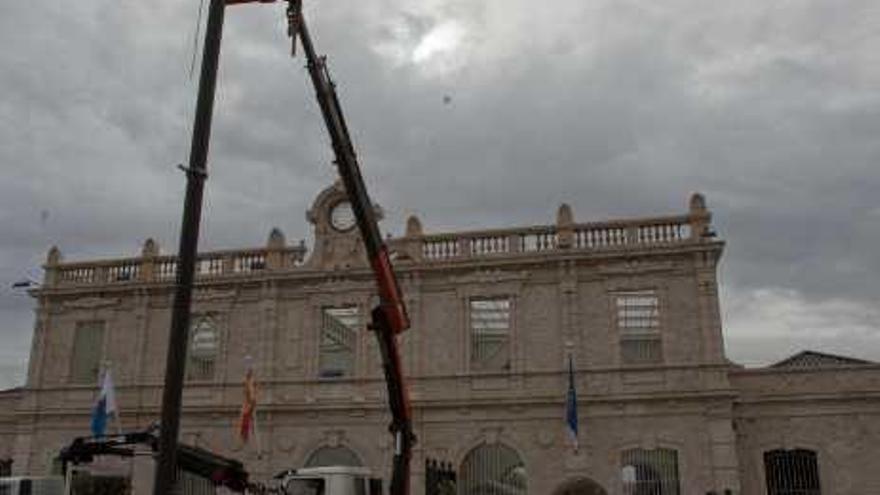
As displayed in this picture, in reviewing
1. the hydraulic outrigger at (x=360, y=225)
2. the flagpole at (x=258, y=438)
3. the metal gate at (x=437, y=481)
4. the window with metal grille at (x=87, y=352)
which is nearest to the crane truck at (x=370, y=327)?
the hydraulic outrigger at (x=360, y=225)

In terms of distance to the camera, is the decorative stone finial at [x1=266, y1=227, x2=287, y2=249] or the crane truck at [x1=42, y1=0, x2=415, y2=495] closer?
the crane truck at [x1=42, y1=0, x2=415, y2=495]

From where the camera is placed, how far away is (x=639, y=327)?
96.9 feet

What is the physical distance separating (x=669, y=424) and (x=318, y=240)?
13351mm

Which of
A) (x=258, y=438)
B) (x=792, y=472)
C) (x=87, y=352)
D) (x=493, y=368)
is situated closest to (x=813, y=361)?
(x=792, y=472)

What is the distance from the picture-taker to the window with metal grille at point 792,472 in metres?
28.3

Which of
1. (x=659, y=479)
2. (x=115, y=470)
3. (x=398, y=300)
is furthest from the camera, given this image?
(x=659, y=479)

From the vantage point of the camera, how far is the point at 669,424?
28.4 m

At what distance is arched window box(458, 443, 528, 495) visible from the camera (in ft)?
95.9

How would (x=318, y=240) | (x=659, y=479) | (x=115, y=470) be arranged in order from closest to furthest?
(x=115, y=470)
(x=659, y=479)
(x=318, y=240)

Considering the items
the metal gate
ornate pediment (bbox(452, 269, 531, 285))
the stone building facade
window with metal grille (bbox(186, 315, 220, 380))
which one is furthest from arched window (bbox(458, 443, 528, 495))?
window with metal grille (bbox(186, 315, 220, 380))

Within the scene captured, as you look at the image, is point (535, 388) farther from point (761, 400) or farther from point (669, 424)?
point (761, 400)

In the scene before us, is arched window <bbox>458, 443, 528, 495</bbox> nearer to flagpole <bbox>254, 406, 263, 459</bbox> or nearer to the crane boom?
flagpole <bbox>254, 406, 263, 459</bbox>

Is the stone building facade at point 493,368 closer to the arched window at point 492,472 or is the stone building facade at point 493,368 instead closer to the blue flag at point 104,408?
the arched window at point 492,472

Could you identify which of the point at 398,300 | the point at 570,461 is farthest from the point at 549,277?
the point at 398,300
